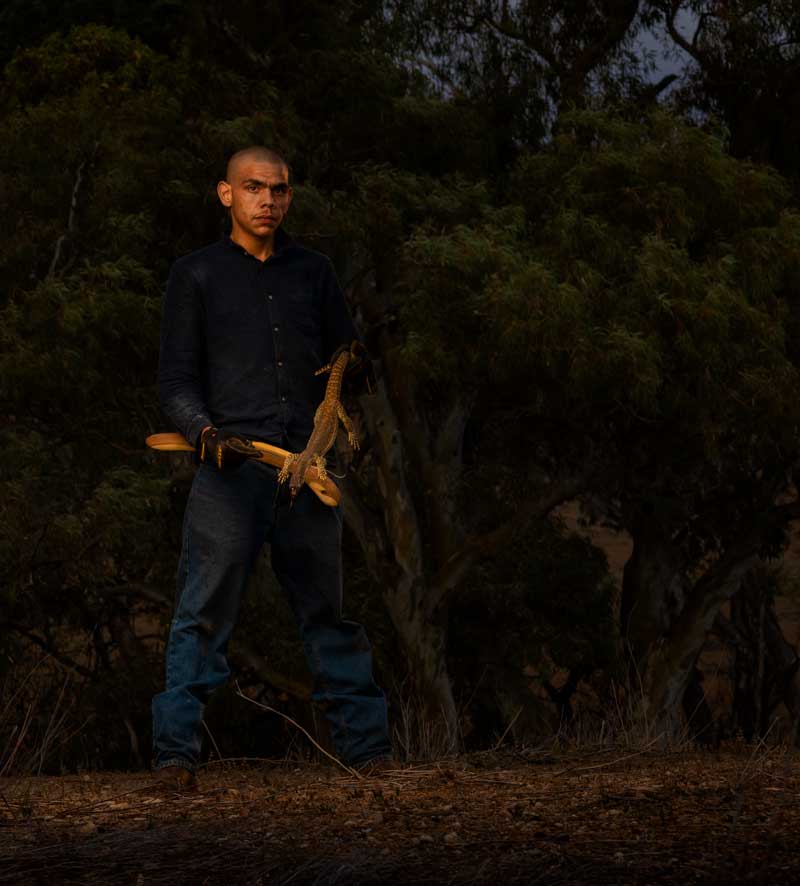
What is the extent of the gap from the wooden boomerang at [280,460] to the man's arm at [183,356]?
45mm

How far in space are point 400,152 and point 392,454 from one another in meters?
2.90

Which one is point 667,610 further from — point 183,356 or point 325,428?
point 183,356

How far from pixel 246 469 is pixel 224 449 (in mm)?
164

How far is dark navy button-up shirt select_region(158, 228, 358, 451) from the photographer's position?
474cm

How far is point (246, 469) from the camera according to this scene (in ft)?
15.3

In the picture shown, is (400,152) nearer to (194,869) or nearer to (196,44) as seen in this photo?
(196,44)

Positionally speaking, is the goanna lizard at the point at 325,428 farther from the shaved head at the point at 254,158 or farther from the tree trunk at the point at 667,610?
the tree trunk at the point at 667,610

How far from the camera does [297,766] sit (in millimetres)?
5734

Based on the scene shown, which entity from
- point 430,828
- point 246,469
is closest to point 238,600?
point 246,469

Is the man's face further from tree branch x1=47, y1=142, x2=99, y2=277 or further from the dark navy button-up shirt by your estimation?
tree branch x1=47, y1=142, x2=99, y2=277

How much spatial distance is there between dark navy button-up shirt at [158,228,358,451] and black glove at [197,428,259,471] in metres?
0.10

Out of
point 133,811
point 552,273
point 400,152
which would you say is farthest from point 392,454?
point 133,811

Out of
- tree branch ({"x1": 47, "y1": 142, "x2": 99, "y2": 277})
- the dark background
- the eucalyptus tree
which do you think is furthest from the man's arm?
tree branch ({"x1": 47, "y1": 142, "x2": 99, "y2": 277})

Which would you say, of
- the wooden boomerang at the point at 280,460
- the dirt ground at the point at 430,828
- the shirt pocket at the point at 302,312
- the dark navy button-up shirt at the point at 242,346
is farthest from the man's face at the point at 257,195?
the dirt ground at the point at 430,828
